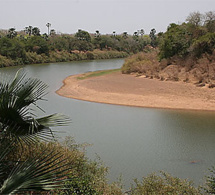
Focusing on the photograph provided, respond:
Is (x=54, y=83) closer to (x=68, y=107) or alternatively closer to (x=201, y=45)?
(x=68, y=107)

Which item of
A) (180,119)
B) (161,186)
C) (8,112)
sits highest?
(8,112)

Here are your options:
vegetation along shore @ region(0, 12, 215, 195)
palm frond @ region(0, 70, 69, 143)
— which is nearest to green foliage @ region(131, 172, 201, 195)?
vegetation along shore @ region(0, 12, 215, 195)

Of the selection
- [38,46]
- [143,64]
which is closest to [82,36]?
[38,46]

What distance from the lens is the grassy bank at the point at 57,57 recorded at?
4552cm

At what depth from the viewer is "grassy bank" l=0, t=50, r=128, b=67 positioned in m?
45.5

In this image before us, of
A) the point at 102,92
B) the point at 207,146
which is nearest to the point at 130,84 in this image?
the point at 102,92

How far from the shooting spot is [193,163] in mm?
8695

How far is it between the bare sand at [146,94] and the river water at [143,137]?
1245 millimetres

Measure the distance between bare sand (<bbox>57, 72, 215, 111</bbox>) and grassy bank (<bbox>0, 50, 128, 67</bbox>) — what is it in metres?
23.6

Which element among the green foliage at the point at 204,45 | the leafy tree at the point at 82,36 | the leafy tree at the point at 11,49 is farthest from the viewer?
the leafy tree at the point at 82,36

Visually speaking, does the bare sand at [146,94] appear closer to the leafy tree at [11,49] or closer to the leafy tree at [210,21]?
the leafy tree at [210,21]

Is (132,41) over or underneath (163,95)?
over

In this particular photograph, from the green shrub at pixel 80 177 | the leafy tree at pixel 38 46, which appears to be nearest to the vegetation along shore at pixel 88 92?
the green shrub at pixel 80 177

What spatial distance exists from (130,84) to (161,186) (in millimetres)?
18619
